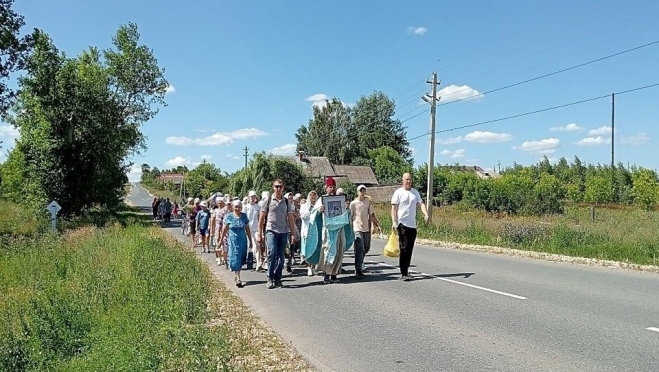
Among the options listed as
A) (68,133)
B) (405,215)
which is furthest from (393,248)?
(68,133)

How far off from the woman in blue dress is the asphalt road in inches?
21.0

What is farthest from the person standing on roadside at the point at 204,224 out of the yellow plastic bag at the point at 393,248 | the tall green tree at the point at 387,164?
the tall green tree at the point at 387,164

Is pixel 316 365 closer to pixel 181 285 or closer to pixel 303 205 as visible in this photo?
pixel 181 285

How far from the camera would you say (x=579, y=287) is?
10258 millimetres

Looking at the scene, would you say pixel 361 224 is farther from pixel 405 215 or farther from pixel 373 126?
pixel 373 126

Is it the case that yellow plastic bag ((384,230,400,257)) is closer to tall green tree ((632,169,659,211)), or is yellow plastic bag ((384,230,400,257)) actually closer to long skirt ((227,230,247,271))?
long skirt ((227,230,247,271))

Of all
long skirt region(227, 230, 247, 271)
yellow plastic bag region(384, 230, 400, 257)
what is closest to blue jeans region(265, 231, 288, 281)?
long skirt region(227, 230, 247, 271)

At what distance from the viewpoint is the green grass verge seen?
5781mm

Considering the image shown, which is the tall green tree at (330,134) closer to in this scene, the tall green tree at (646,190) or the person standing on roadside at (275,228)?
the tall green tree at (646,190)

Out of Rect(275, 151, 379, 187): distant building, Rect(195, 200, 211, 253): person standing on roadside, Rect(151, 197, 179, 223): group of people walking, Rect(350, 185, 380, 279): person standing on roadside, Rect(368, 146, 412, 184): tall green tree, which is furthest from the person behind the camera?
Rect(368, 146, 412, 184): tall green tree

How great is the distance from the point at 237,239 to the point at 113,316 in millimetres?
4019

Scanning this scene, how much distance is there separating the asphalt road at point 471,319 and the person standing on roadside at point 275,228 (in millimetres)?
401

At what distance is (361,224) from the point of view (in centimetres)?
1212

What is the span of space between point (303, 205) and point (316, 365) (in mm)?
8713
